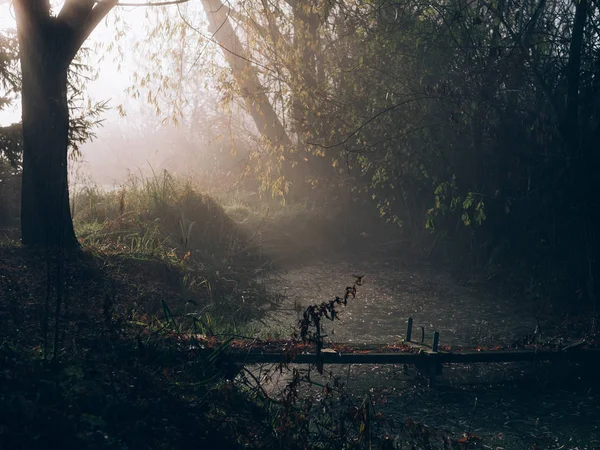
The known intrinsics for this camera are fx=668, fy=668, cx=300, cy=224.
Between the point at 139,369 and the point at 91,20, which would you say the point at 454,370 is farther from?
the point at 91,20

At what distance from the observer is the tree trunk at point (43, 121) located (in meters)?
7.18

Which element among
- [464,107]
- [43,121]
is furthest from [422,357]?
[43,121]

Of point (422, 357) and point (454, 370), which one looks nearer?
point (422, 357)

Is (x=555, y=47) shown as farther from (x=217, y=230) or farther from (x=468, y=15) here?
(x=217, y=230)

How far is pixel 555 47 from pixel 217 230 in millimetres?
5839

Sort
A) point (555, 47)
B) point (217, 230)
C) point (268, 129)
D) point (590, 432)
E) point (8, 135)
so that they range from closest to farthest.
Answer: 1. point (590, 432)
2. point (8, 135)
3. point (555, 47)
4. point (217, 230)
5. point (268, 129)

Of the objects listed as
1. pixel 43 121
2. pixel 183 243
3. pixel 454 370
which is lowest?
pixel 454 370

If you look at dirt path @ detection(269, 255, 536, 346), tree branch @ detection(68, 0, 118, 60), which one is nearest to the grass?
dirt path @ detection(269, 255, 536, 346)

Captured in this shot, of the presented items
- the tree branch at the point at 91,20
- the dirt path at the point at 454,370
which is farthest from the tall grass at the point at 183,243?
the tree branch at the point at 91,20

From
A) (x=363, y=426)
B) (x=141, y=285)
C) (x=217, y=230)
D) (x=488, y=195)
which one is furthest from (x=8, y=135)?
(x=488, y=195)

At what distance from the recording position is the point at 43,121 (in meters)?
7.21

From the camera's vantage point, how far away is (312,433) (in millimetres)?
4406

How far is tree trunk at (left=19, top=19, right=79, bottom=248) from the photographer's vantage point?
7176mm

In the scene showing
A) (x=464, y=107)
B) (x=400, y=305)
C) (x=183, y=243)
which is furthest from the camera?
(x=183, y=243)
